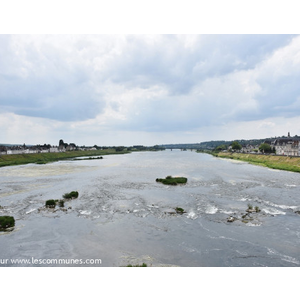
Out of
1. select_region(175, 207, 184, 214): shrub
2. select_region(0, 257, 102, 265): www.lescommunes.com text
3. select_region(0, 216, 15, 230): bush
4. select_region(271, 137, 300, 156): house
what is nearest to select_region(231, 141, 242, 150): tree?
select_region(271, 137, 300, 156): house

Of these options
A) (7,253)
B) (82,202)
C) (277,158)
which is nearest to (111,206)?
(82,202)

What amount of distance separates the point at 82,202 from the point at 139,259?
55.8ft

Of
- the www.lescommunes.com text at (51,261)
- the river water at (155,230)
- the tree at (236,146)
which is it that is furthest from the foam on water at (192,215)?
the tree at (236,146)

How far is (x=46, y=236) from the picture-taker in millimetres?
19844

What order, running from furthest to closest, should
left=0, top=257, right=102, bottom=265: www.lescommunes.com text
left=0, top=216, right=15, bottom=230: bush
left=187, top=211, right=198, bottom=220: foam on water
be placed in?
1. left=187, top=211, right=198, bottom=220: foam on water
2. left=0, top=216, right=15, bottom=230: bush
3. left=0, top=257, right=102, bottom=265: www.lescommunes.com text

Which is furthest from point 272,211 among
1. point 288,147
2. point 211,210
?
point 288,147

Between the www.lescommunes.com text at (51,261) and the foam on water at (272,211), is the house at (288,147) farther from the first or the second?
the www.lescommunes.com text at (51,261)

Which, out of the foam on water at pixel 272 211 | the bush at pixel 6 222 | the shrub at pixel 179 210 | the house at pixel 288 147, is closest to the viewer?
the bush at pixel 6 222

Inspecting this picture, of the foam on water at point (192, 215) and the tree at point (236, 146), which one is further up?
the tree at point (236, 146)

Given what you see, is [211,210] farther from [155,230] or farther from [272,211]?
[155,230]

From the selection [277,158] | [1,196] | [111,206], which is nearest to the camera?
[111,206]

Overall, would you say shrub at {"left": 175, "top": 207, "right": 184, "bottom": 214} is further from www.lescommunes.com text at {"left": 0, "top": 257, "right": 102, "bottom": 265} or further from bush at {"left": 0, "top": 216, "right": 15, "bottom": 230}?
bush at {"left": 0, "top": 216, "right": 15, "bottom": 230}

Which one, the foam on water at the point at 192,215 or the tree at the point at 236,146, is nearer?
the foam on water at the point at 192,215

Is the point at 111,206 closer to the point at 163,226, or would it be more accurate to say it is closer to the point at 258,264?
the point at 163,226
